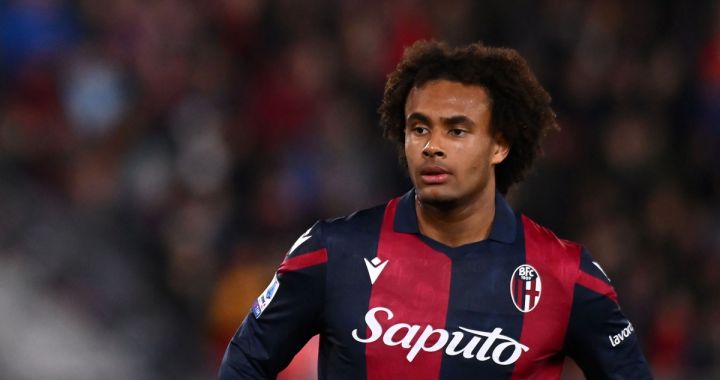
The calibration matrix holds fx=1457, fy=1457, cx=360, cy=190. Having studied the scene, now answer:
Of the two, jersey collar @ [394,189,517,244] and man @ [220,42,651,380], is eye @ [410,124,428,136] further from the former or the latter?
jersey collar @ [394,189,517,244]

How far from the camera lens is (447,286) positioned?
4.03 metres

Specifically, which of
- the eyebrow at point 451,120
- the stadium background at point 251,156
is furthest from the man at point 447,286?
the stadium background at point 251,156

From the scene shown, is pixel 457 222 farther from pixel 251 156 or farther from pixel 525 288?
pixel 251 156

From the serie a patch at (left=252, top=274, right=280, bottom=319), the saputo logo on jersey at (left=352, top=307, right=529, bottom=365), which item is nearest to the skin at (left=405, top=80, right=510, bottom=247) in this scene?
the saputo logo on jersey at (left=352, top=307, right=529, bottom=365)

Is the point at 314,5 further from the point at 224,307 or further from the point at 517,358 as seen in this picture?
the point at 517,358

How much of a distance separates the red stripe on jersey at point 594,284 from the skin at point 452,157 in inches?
12.0

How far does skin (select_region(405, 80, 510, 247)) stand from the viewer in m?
3.96

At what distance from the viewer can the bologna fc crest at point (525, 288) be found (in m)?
4.02

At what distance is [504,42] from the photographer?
9.65 meters

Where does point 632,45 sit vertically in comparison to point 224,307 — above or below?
above

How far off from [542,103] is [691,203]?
193 inches

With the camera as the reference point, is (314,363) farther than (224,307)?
No

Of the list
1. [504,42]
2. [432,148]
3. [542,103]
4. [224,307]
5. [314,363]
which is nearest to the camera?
[432,148]

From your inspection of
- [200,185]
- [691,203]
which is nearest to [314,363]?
[200,185]
